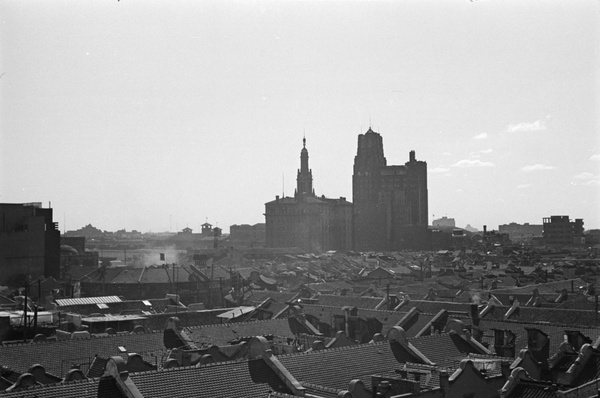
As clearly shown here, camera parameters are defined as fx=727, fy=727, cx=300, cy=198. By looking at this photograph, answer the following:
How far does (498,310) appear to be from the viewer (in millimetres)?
44781

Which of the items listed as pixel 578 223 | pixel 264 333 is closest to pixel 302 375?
pixel 264 333

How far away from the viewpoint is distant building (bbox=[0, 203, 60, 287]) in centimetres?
7256

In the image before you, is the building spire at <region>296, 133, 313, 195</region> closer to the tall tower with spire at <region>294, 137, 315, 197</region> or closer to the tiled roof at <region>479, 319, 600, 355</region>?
the tall tower with spire at <region>294, 137, 315, 197</region>

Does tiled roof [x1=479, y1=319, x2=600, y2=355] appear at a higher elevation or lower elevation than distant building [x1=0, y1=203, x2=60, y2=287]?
lower

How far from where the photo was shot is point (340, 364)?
82.9 feet

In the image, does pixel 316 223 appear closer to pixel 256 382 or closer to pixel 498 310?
pixel 498 310

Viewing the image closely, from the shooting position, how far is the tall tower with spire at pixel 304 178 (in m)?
190

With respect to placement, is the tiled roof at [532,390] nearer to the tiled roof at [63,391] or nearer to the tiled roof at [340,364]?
the tiled roof at [340,364]

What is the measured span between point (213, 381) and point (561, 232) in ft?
575

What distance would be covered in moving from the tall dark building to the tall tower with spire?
14.2 metres

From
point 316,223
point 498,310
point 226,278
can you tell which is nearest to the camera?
point 498,310

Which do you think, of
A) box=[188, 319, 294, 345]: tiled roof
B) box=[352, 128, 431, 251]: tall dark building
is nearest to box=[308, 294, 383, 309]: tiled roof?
box=[188, 319, 294, 345]: tiled roof

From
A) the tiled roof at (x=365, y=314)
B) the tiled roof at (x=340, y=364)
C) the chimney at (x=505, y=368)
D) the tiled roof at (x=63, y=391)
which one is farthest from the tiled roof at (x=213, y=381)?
the tiled roof at (x=365, y=314)

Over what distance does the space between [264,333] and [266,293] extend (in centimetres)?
2279
